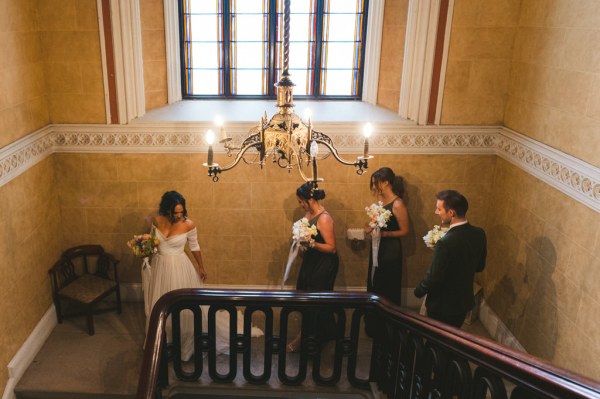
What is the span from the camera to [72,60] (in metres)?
5.61

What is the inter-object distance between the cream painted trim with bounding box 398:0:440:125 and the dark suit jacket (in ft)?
6.06

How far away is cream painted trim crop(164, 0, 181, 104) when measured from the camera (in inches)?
249

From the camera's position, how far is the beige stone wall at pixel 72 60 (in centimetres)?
545

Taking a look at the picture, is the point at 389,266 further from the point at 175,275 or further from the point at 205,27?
the point at 205,27

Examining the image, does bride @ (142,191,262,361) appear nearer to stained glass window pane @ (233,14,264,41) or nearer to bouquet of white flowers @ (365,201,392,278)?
bouquet of white flowers @ (365,201,392,278)

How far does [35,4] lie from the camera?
5379 millimetres

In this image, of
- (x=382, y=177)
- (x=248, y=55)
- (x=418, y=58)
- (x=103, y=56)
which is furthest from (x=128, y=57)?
(x=418, y=58)

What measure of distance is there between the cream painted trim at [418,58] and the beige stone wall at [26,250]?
12.6ft

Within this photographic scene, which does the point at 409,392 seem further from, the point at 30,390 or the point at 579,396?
the point at 30,390

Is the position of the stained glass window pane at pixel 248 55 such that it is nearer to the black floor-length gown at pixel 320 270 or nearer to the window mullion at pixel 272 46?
the window mullion at pixel 272 46

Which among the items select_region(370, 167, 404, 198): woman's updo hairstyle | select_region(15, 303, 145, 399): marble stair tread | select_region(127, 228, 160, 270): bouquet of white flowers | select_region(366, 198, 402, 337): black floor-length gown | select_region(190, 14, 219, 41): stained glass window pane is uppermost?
select_region(190, 14, 219, 41): stained glass window pane

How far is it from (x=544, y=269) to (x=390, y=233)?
4.80ft

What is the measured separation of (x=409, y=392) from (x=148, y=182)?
394cm

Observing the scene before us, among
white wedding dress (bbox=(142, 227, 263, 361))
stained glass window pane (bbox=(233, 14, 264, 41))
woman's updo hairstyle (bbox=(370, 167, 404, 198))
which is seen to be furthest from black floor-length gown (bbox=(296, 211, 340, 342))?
stained glass window pane (bbox=(233, 14, 264, 41))
